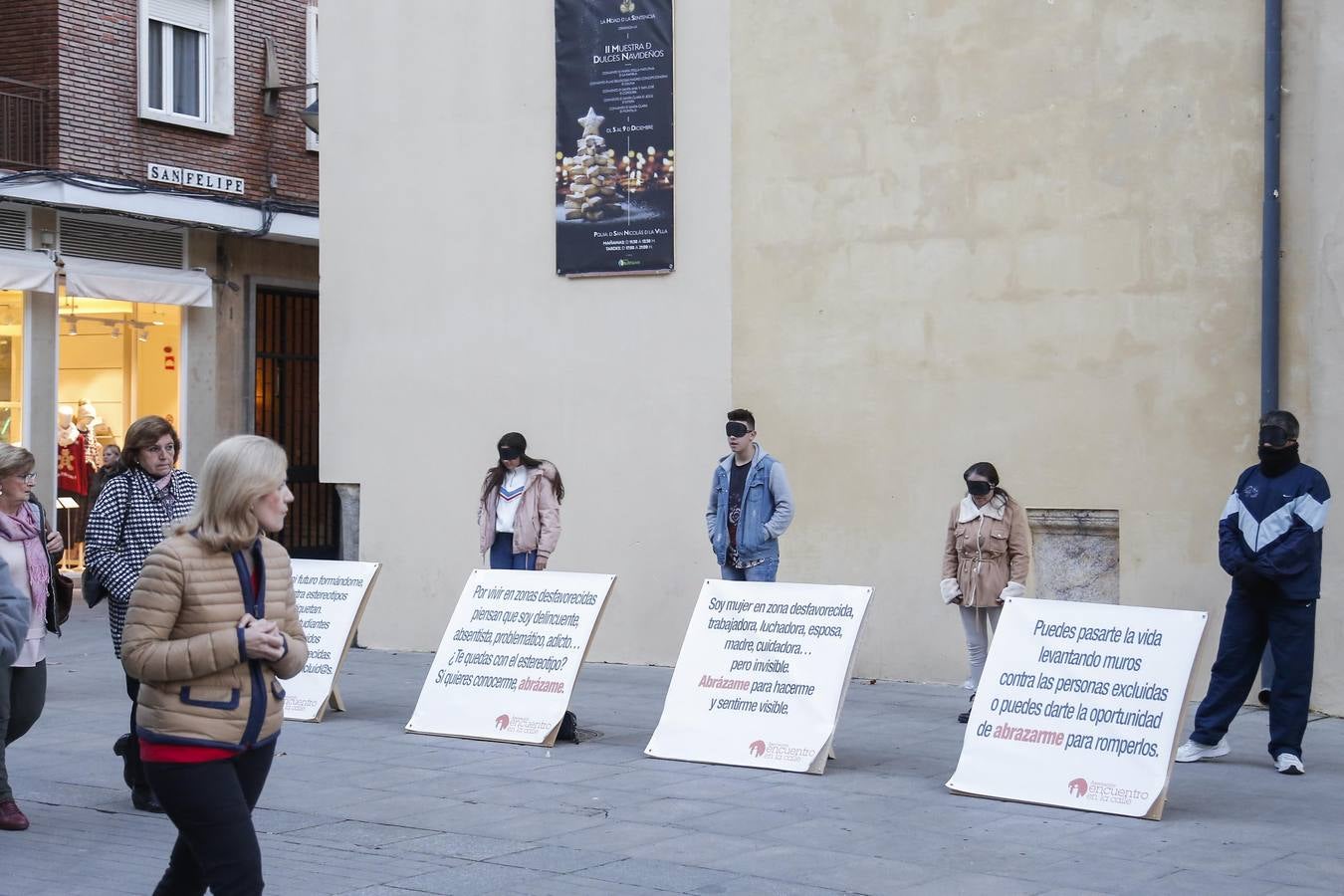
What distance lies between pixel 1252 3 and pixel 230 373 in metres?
14.3

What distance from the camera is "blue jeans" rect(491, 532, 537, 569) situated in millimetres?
11867

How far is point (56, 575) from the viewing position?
8.21 metres

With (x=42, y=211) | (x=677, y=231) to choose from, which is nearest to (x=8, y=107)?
(x=42, y=211)

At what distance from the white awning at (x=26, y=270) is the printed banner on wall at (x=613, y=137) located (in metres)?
7.60

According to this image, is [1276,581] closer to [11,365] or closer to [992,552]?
[992,552]

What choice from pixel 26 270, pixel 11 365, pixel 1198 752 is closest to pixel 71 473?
pixel 11 365

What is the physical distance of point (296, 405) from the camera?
74.8ft

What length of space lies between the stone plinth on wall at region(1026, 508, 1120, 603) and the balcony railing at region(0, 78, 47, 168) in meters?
12.5

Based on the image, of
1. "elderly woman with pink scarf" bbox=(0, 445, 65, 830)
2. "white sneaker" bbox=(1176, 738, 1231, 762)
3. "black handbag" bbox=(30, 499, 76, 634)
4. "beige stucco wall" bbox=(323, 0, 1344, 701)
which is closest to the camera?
"elderly woman with pink scarf" bbox=(0, 445, 65, 830)

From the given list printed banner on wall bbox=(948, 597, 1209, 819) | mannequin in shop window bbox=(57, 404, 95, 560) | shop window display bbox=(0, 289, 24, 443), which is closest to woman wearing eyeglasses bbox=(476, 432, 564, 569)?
printed banner on wall bbox=(948, 597, 1209, 819)

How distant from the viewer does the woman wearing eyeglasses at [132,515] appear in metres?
7.85

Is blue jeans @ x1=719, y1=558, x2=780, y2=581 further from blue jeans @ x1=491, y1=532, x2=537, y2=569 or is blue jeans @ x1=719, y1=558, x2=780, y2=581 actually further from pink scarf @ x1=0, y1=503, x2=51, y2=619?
pink scarf @ x1=0, y1=503, x2=51, y2=619

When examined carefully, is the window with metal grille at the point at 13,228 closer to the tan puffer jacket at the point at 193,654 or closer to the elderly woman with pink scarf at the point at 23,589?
the elderly woman with pink scarf at the point at 23,589

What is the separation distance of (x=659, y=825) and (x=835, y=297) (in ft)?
20.1
